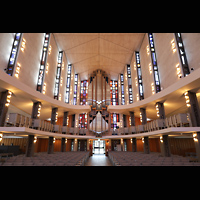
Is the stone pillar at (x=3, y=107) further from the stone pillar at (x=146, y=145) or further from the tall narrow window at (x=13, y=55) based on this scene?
the stone pillar at (x=146, y=145)

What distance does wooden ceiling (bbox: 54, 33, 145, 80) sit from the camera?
20.5 m

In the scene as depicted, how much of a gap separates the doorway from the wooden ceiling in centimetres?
1545

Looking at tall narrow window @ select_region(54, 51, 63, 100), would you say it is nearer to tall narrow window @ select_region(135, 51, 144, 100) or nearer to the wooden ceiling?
the wooden ceiling

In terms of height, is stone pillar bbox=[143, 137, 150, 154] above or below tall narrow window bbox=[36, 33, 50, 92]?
below

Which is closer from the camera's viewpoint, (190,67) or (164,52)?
(190,67)

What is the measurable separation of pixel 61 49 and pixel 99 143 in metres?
18.6

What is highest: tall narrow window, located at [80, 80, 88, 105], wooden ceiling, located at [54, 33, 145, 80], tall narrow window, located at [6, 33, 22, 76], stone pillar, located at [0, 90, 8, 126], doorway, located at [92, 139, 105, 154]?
wooden ceiling, located at [54, 33, 145, 80]

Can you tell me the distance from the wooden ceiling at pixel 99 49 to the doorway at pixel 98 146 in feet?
50.7

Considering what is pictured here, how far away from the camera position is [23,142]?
1978 cm

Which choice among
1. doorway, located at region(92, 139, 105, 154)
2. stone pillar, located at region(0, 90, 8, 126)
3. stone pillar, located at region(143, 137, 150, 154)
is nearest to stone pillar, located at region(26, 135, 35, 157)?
stone pillar, located at region(0, 90, 8, 126)

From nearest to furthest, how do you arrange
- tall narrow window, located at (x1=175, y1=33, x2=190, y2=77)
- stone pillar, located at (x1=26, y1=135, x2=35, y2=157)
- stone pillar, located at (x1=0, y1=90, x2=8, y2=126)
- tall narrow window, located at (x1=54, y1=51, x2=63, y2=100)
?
stone pillar, located at (x1=0, y1=90, x2=8, y2=126), tall narrow window, located at (x1=175, y1=33, x2=190, y2=77), stone pillar, located at (x1=26, y1=135, x2=35, y2=157), tall narrow window, located at (x1=54, y1=51, x2=63, y2=100)
